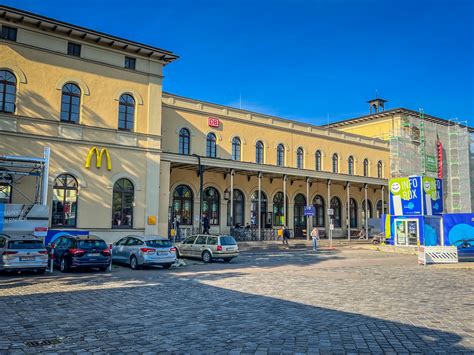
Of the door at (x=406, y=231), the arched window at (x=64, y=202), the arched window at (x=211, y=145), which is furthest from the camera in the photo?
the arched window at (x=211, y=145)

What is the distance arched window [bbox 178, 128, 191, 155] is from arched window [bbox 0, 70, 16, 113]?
1148cm

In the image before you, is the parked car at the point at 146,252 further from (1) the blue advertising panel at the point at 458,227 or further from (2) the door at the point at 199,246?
(1) the blue advertising panel at the point at 458,227

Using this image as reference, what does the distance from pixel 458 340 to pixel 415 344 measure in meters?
0.90

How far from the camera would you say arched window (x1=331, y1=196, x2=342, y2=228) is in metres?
41.7

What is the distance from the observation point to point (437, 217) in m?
30.5

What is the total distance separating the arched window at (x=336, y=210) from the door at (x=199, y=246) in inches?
884

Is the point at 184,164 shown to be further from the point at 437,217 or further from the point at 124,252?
the point at 437,217

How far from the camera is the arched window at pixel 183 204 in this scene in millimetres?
31016

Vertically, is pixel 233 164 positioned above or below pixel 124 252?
above

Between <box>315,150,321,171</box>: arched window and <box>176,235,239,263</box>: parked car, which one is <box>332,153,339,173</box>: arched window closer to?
<box>315,150,321,171</box>: arched window

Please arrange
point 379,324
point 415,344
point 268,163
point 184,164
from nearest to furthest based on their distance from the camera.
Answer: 1. point 415,344
2. point 379,324
3. point 184,164
4. point 268,163

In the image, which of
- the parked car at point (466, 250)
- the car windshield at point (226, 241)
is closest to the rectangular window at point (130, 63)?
the car windshield at point (226, 241)

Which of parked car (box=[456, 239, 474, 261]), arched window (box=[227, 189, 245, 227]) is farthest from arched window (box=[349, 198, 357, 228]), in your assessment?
parked car (box=[456, 239, 474, 261])

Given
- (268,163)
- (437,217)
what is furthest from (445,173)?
(268,163)
